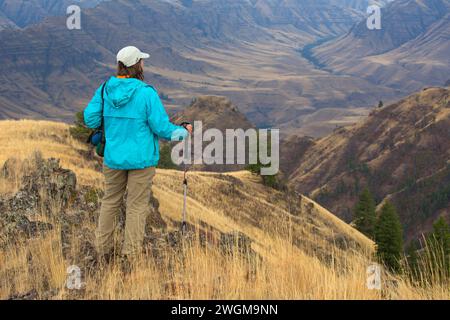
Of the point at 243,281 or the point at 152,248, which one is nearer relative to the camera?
the point at 243,281

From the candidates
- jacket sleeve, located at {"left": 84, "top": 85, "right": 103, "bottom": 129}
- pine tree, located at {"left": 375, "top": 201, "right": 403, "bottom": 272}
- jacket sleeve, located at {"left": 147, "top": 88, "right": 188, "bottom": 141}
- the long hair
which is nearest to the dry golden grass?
jacket sleeve, located at {"left": 147, "top": 88, "right": 188, "bottom": 141}

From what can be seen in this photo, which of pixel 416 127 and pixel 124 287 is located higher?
pixel 416 127

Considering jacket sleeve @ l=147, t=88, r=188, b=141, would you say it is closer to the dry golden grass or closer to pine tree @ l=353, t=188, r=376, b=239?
the dry golden grass

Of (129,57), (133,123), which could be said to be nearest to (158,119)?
(133,123)

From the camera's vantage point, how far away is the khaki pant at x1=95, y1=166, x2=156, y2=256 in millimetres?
6727

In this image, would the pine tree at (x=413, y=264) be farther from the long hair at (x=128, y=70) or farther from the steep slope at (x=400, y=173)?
the steep slope at (x=400, y=173)

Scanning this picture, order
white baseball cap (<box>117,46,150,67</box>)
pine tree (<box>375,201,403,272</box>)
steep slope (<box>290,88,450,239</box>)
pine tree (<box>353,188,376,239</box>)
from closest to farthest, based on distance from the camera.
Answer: white baseball cap (<box>117,46,150,67</box>)
pine tree (<box>375,201,403,272</box>)
pine tree (<box>353,188,376,239</box>)
steep slope (<box>290,88,450,239</box>)

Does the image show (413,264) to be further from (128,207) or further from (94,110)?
(94,110)

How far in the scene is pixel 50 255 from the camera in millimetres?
6863

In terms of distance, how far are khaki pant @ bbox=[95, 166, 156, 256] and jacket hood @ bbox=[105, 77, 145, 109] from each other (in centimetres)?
94

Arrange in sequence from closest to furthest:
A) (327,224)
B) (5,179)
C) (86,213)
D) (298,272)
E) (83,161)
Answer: (298,272) < (86,213) < (5,179) < (83,161) < (327,224)

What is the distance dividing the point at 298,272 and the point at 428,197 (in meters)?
151
